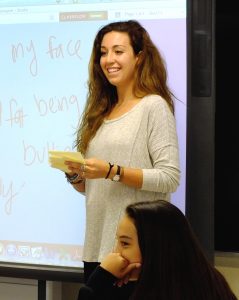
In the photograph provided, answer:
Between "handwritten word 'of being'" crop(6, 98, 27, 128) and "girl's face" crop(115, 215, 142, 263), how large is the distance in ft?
3.12

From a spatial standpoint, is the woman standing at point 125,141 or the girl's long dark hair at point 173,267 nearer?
the girl's long dark hair at point 173,267

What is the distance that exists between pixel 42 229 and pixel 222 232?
648mm

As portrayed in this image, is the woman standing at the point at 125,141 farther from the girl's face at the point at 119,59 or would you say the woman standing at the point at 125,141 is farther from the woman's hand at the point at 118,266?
the woman's hand at the point at 118,266

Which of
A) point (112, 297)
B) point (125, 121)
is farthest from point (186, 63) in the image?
point (112, 297)

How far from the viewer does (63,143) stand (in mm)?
1819

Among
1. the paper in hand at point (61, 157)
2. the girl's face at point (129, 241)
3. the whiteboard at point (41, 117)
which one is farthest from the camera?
the whiteboard at point (41, 117)

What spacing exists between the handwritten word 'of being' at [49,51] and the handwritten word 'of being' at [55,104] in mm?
105

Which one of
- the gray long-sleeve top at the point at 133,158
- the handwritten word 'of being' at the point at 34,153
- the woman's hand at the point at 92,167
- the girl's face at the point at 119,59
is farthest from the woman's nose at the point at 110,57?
the handwritten word 'of being' at the point at 34,153

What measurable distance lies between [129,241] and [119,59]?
61 cm

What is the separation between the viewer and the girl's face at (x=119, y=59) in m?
1.44

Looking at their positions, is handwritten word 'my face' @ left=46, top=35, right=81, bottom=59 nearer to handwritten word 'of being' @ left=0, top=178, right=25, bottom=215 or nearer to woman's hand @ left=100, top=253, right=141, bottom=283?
handwritten word 'of being' @ left=0, top=178, right=25, bottom=215

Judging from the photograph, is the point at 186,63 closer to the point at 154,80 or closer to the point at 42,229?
the point at 154,80

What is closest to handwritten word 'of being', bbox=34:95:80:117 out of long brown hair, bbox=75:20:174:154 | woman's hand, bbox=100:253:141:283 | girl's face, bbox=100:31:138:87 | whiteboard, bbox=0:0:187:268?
whiteboard, bbox=0:0:187:268

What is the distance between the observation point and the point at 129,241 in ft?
3.33
